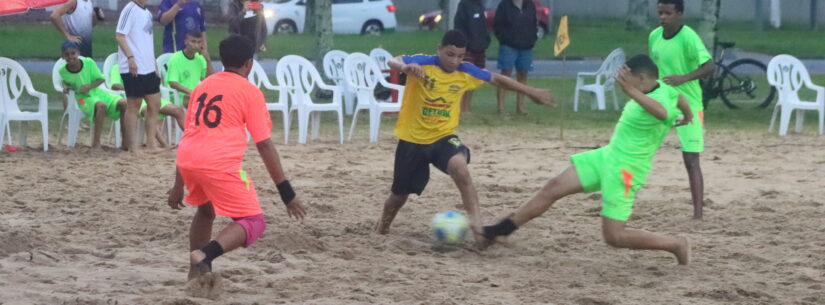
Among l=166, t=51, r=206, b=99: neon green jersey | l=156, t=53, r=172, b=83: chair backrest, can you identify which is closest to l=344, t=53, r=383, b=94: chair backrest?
l=156, t=53, r=172, b=83: chair backrest

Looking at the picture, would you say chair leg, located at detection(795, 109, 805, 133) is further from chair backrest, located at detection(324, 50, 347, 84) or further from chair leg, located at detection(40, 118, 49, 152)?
chair leg, located at detection(40, 118, 49, 152)

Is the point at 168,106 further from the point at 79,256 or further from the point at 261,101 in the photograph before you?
the point at 261,101

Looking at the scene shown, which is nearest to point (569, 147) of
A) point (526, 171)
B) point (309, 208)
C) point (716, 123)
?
point (526, 171)

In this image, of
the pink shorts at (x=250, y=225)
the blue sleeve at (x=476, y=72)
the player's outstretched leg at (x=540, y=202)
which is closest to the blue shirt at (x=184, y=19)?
the blue sleeve at (x=476, y=72)

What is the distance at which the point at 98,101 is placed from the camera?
13.4 m

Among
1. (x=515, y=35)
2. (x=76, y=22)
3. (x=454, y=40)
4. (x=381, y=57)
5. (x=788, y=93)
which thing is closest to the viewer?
(x=454, y=40)

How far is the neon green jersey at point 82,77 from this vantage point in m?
13.4

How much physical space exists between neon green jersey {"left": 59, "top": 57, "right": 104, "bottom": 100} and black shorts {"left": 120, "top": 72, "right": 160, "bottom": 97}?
78 cm

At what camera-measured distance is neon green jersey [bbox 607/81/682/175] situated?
24.6 feet

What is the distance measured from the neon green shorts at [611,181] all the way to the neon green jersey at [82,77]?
293 inches

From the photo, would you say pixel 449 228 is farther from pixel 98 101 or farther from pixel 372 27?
pixel 372 27

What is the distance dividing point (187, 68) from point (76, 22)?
1.79 meters

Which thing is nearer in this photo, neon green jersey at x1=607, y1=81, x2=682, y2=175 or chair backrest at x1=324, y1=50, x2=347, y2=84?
neon green jersey at x1=607, y1=81, x2=682, y2=175

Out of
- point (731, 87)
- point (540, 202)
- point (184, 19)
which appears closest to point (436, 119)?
point (540, 202)
